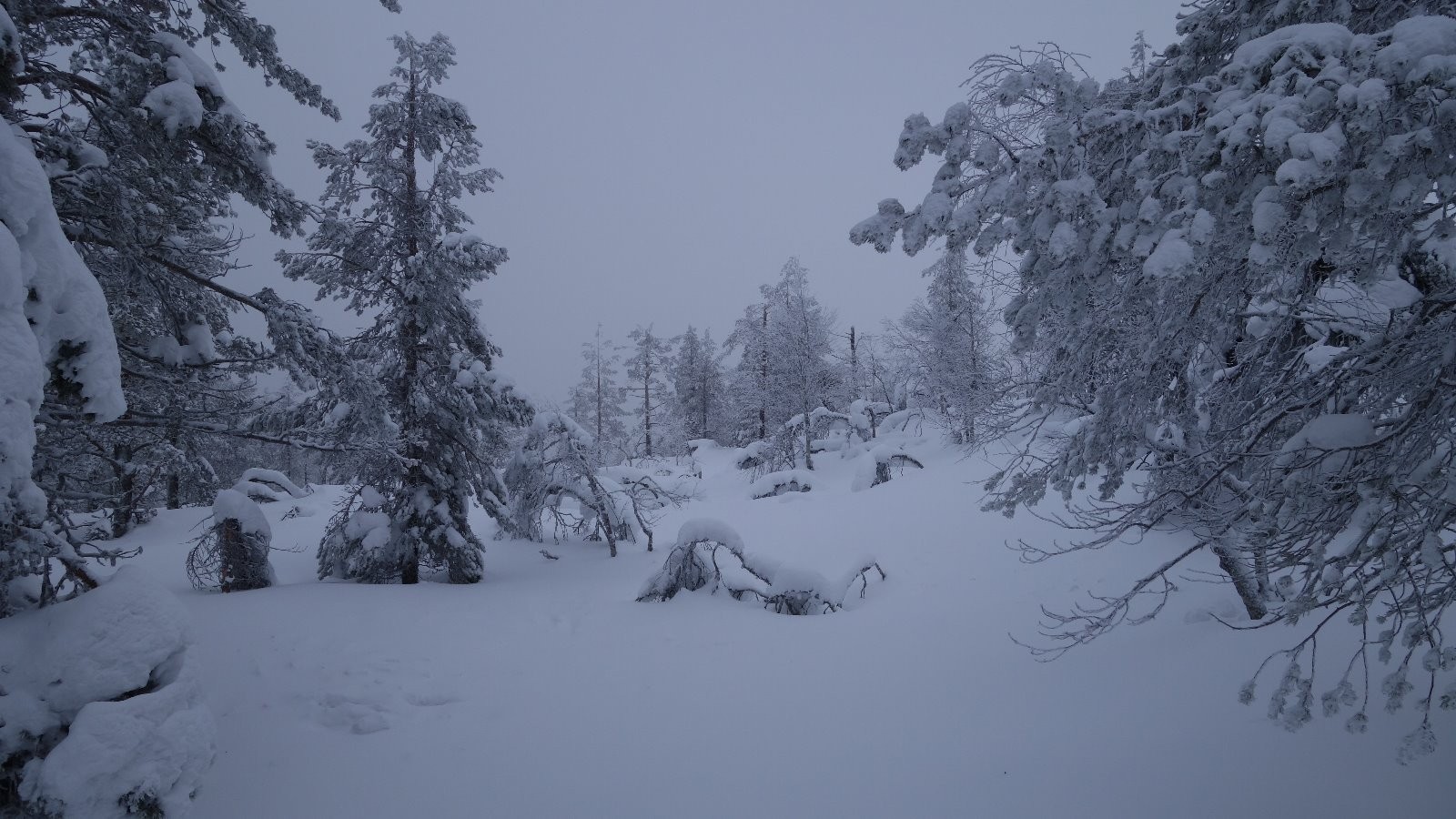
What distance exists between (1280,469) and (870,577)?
6809 millimetres

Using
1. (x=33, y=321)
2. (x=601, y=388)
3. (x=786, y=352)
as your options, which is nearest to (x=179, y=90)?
(x=33, y=321)

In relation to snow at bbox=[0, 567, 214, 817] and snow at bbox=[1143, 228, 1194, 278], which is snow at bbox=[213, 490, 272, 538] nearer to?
snow at bbox=[0, 567, 214, 817]

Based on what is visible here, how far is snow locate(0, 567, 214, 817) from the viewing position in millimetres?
2789

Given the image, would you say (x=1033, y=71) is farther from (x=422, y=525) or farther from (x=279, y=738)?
(x=422, y=525)

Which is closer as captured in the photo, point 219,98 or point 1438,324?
point 1438,324

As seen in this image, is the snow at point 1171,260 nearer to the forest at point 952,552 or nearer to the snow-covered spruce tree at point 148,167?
the forest at point 952,552

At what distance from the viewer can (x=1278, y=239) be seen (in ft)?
6.76

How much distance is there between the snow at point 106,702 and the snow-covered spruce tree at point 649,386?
33811 mm

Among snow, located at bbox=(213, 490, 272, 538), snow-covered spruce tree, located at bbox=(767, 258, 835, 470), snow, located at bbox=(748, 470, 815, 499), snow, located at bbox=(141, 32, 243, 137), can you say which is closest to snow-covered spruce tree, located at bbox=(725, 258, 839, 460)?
snow-covered spruce tree, located at bbox=(767, 258, 835, 470)

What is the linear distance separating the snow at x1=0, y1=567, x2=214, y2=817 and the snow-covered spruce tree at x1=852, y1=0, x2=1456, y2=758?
4.46 meters

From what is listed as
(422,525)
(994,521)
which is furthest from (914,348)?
(422,525)

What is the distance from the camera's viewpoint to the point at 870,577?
9180mm

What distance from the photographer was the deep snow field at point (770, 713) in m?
3.70

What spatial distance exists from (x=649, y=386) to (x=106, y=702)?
35.4m
